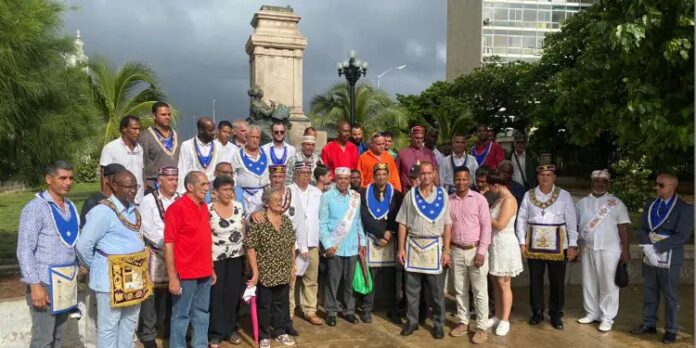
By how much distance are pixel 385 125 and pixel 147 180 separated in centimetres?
1885

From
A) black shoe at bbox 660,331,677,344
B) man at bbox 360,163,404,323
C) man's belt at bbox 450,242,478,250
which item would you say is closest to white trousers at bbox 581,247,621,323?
black shoe at bbox 660,331,677,344

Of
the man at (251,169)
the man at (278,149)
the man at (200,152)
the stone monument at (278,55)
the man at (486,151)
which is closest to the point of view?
the man at (200,152)

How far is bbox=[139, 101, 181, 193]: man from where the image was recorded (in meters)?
5.93

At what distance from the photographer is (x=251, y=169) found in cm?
649

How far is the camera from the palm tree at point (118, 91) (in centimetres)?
1566

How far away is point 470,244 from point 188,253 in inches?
107

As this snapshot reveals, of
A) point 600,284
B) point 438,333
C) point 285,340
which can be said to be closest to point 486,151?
point 600,284

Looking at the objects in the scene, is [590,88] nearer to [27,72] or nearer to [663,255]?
[663,255]

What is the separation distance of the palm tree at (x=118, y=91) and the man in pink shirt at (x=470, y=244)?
12280 millimetres

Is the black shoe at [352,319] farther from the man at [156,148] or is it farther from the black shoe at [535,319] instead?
the man at [156,148]

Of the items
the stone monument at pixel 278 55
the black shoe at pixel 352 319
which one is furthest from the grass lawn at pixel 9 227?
the stone monument at pixel 278 55

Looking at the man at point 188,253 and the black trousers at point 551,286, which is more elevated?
the man at point 188,253

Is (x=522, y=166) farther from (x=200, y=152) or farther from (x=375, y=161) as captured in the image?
(x=200, y=152)

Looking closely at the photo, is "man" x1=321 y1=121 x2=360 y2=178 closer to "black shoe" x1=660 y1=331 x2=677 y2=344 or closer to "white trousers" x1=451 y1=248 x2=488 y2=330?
"white trousers" x1=451 y1=248 x2=488 y2=330
